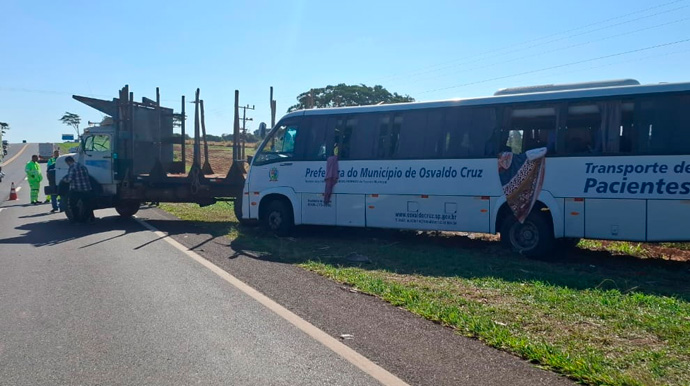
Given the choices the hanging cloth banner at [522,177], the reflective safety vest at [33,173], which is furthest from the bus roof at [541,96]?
the reflective safety vest at [33,173]

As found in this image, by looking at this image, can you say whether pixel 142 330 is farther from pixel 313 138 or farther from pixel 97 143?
pixel 97 143

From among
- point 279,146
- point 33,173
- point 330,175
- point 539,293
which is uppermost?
point 279,146

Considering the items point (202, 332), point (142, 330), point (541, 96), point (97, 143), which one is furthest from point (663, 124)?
point (97, 143)

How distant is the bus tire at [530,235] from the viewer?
10938 mm

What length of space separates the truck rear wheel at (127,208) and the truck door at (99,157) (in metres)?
1.01

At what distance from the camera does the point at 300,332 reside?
6.35 metres

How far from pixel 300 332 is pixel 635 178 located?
646cm

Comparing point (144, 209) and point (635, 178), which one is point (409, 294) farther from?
point (144, 209)

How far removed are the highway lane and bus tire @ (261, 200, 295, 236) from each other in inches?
140

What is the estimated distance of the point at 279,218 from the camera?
1452 centimetres

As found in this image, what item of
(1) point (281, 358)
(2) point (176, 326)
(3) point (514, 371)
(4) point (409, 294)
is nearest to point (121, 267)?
(2) point (176, 326)

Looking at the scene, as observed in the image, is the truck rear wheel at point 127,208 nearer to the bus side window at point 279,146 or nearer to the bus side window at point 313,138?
the bus side window at point 279,146

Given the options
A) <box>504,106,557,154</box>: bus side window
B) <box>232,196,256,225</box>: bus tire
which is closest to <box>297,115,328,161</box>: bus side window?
<box>232,196,256,225</box>: bus tire

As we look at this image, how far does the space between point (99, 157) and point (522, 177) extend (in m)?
12.3
